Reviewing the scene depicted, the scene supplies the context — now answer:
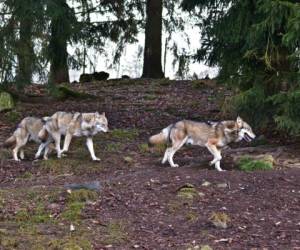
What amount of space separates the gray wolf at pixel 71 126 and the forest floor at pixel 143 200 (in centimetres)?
40

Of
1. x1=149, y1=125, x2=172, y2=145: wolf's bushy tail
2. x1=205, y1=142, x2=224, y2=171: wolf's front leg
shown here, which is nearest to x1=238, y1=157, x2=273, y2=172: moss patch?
x1=205, y1=142, x2=224, y2=171: wolf's front leg

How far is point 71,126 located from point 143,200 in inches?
154

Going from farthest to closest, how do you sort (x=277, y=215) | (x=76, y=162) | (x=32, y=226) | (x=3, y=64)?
(x=3, y=64) → (x=76, y=162) → (x=277, y=215) → (x=32, y=226)

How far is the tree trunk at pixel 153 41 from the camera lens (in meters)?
24.3

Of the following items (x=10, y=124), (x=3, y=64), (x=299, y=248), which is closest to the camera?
(x=299, y=248)

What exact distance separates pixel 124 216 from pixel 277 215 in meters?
2.11

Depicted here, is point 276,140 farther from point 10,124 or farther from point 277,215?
point 10,124

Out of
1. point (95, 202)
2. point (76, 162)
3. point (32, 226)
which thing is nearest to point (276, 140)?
point (76, 162)

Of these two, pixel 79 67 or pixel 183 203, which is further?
pixel 79 67

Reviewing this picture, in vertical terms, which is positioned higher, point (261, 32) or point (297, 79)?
point (261, 32)

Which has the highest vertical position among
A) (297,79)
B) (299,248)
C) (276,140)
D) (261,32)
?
(261,32)

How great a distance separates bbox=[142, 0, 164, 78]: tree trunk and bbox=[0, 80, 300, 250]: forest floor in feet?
31.9

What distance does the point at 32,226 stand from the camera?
8.71 m

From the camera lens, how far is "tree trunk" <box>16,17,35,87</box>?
1545 cm
